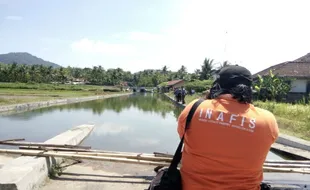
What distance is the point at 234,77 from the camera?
211cm

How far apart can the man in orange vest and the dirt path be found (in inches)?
113

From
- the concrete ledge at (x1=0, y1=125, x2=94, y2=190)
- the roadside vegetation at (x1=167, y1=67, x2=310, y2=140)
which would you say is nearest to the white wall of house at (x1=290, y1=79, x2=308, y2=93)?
the roadside vegetation at (x1=167, y1=67, x2=310, y2=140)

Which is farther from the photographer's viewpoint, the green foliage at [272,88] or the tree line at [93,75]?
the tree line at [93,75]

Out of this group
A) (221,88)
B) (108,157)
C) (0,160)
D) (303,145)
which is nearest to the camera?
(221,88)

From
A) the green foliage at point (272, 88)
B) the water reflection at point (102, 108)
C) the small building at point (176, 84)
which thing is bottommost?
the water reflection at point (102, 108)

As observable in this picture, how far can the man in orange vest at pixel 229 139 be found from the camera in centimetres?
194

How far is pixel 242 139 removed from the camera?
1938 mm

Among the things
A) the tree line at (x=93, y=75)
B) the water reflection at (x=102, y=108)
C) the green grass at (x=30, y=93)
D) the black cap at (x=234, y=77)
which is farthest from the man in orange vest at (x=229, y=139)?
the tree line at (x=93, y=75)

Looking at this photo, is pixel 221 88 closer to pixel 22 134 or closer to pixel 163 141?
pixel 163 141

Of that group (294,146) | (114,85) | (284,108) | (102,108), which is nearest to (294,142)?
(294,146)

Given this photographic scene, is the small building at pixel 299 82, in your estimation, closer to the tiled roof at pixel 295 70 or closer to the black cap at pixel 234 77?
→ the tiled roof at pixel 295 70

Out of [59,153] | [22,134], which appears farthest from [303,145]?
[22,134]

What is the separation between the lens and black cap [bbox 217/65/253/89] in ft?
6.91

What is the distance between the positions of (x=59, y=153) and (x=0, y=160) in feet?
5.88
